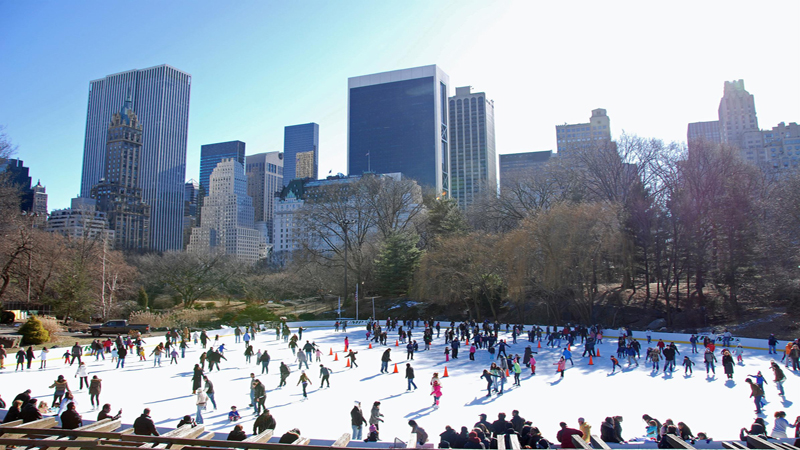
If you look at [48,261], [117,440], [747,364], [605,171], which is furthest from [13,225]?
[605,171]

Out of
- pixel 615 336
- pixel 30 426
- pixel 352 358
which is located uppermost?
pixel 30 426

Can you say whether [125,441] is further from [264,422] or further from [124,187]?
[124,187]

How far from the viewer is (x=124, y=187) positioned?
16600 cm

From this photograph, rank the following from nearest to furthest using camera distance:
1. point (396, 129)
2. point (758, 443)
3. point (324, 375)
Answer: point (758, 443) → point (324, 375) → point (396, 129)

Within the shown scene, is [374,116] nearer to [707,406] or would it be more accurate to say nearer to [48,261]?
[48,261]

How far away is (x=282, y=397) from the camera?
1583cm

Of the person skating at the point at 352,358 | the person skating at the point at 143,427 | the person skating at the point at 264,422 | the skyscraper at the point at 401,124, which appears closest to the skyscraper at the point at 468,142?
the skyscraper at the point at 401,124

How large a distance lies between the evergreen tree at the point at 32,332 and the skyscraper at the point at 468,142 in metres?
163

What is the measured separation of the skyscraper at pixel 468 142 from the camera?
186 metres

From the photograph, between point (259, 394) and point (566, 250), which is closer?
point (259, 394)

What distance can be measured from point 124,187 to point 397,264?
14993cm

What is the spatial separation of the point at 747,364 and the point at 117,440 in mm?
24434

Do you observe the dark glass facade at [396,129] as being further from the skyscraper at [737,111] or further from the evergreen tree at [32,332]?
the evergreen tree at [32,332]

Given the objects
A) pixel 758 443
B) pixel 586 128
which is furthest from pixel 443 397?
pixel 586 128
